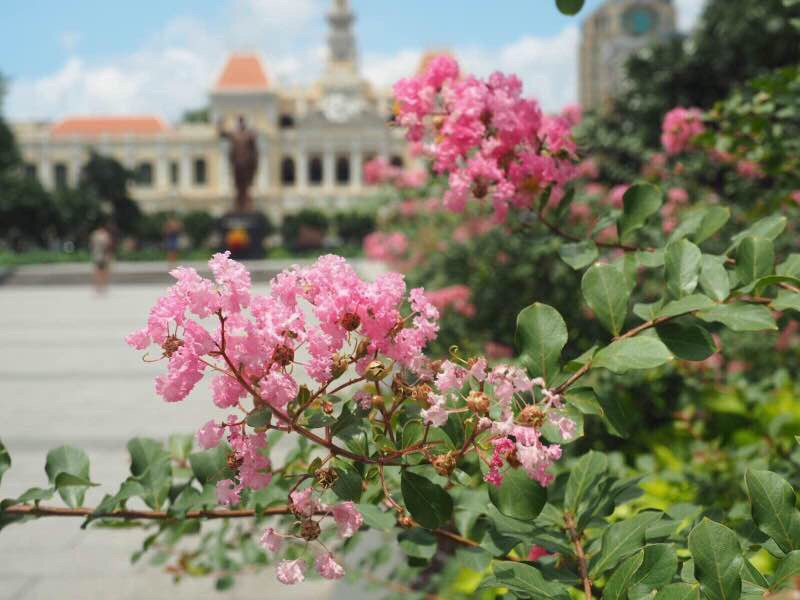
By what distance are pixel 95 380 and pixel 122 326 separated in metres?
3.50

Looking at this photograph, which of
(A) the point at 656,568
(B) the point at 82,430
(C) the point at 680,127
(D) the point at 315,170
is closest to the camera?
(A) the point at 656,568

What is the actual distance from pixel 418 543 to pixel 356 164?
57.1 meters

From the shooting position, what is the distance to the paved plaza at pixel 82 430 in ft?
9.01

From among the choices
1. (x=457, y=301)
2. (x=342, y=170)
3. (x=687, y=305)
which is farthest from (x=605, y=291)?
(x=342, y=170)

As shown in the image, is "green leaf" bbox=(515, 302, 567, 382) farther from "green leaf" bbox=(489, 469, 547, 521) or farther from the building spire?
the building spire

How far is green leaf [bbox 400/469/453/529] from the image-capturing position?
0.87 m

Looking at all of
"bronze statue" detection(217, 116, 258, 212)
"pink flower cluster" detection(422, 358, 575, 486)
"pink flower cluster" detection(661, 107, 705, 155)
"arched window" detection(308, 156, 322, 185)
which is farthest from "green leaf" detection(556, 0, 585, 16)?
"arched window" detection(308, 156, 322, 185)

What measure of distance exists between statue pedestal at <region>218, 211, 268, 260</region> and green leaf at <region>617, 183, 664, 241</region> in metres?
20.8

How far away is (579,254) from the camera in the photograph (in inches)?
51.9

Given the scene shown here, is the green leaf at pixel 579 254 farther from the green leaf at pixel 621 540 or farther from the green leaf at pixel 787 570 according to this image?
the green leaf at pixel 787 570

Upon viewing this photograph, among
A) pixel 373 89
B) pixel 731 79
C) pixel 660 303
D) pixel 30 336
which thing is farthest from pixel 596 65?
pixel 660 303

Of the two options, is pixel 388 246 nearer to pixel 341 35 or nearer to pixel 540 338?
pixel 540 338

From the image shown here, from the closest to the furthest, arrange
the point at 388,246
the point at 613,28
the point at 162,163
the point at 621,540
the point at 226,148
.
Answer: the point at 621,540
the point at 388,246
the point at 226,148
the point at 162,163
the point at 613,28

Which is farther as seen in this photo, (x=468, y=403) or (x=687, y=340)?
(x=687, y=340)
